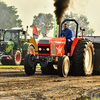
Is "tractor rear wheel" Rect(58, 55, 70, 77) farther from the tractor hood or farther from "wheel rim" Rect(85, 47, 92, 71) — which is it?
the tractor hood

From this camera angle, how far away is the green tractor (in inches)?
774

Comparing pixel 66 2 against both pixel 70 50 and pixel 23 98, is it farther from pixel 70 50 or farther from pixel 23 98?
pixel 23 98

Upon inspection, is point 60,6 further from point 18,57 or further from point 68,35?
point 18,57

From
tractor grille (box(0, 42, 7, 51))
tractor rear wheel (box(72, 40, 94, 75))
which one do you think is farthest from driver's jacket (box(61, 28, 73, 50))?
tractor grille (box(0, 42, 7, 51))

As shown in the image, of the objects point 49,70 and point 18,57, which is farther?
point 18,57

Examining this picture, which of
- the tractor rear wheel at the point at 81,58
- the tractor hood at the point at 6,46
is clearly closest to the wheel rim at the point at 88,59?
the tractor rear wheel at the point at 81,58

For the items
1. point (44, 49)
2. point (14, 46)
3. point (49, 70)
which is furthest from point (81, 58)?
point (14, 46)

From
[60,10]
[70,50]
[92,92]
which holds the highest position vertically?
[60,10]

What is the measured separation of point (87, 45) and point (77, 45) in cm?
42

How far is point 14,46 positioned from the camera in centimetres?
2027

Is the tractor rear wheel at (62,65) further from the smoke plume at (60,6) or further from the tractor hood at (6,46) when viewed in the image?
the tractor hood at (6,46)

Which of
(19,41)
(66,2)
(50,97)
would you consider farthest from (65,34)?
(19,41)

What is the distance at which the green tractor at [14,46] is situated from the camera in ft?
64.5

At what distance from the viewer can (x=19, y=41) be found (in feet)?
66.3
